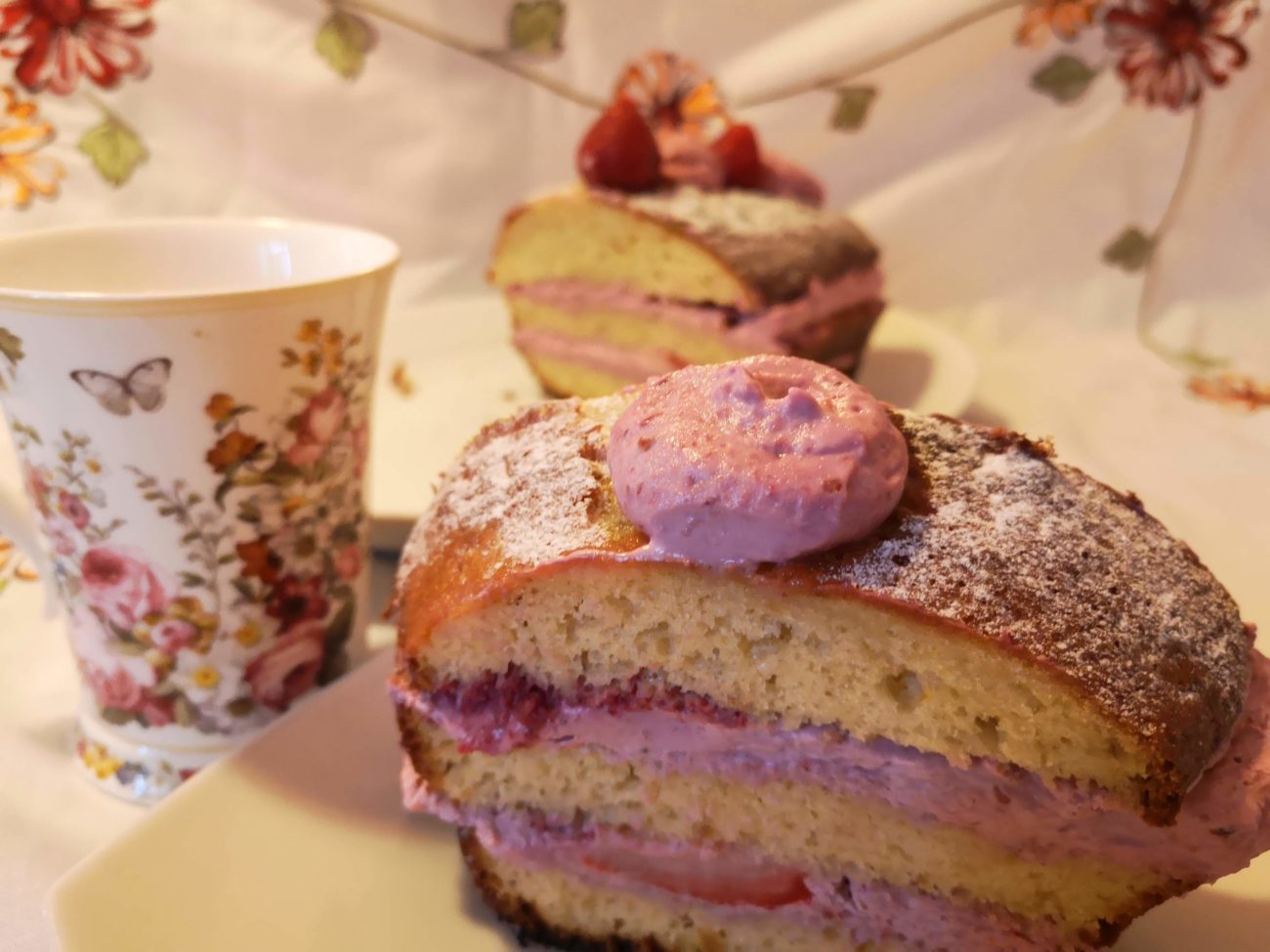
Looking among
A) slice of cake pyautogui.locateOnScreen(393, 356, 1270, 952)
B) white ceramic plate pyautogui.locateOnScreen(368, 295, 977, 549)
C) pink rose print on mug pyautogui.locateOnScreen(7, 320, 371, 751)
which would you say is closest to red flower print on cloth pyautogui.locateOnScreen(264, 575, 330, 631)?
pink rose print on mug pyautogui.locateOnScreen(7, 320, 371, 751)

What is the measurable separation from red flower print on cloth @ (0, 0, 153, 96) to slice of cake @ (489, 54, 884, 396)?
1.16 meters

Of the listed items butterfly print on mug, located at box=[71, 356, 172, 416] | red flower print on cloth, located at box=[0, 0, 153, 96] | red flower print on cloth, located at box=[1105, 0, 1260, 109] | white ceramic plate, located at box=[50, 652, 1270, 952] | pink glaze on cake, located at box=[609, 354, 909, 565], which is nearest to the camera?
pink glaze on cake, located at box=[609, 354, 909, 565]

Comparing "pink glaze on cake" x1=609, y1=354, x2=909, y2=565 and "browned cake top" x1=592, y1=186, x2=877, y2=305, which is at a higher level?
"pink glaze on cake" x1=609, y1=354, x2=909, y2=565

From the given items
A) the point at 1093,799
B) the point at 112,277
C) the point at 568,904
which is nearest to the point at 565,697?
the point at 568,904

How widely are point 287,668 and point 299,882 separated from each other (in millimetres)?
359

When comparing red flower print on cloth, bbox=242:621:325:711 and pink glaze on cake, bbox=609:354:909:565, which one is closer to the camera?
pink glaze on cake, bbox=609:354:909:565

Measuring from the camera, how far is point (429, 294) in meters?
3.59

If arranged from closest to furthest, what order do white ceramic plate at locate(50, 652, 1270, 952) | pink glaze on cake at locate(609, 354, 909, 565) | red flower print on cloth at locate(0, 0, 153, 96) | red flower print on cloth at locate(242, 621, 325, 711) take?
1. pink glaze on cake at locate(609, 354, 909, 565)
2. white ceramic plate at locate(50, 652, 1270, 952)
3. red flower print on cloth at locate(242, 621, 325, 711)
4. red flower print on cloth at locate(0, 0, 153, 96)

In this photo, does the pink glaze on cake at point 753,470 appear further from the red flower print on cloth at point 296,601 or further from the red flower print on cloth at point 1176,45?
A: the red flower print on cloth at point 1176,45

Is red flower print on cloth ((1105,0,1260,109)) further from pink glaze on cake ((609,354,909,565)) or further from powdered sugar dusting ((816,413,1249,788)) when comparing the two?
pink glaze on cake ((609,354,909,565))

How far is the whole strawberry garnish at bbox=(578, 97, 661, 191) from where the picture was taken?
270cm

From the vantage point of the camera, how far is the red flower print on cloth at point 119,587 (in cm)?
138

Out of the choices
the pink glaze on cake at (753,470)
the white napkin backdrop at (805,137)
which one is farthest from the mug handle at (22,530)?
the white napkin backdrop at (805,137)

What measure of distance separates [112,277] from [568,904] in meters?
1.17
